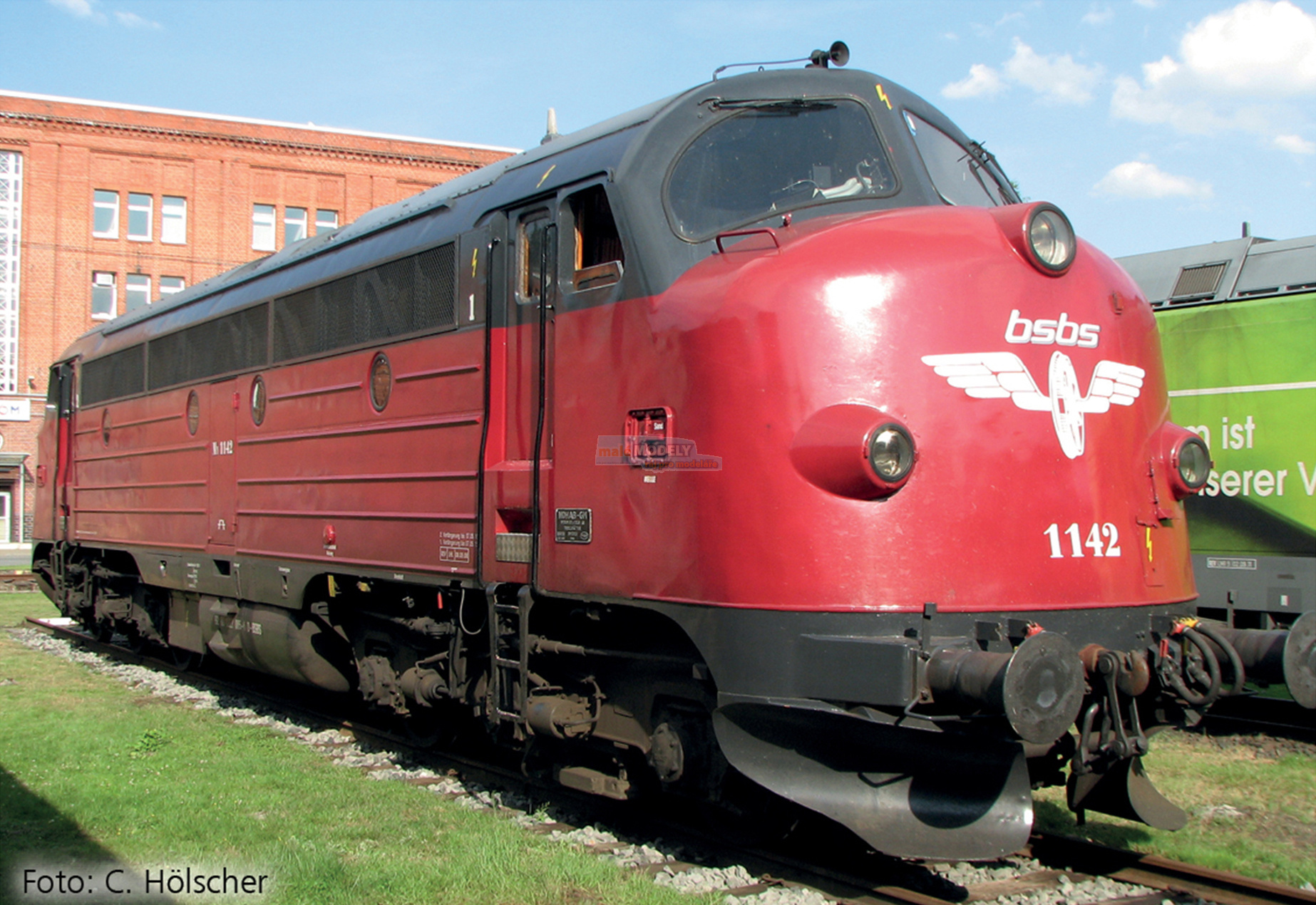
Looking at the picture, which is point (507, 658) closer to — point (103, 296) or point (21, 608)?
point (21, 608)

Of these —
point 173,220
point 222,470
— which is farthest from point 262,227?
point 222,470

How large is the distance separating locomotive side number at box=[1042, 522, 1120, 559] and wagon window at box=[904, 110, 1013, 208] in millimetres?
1804

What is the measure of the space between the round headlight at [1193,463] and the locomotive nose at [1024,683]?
1.40m

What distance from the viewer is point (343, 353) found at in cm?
805

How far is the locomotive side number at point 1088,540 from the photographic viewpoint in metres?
4.94

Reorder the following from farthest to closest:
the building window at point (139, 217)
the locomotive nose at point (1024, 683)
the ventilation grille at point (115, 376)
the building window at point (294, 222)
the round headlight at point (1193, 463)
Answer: the building window at point (294, 222)
the building window at point (139, 217)
the ventilation grille at point (115, 376)
the round headlight at point (1193, 463)
the locomotive nose at point (1024, 683)

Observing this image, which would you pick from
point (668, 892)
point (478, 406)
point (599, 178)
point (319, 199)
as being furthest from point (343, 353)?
point (319, 199)

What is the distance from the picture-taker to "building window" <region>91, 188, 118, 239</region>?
1438 inches

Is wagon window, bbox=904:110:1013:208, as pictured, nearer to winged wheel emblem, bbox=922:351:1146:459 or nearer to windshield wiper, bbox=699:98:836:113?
windshield wiper, bbox=699:98:836:113

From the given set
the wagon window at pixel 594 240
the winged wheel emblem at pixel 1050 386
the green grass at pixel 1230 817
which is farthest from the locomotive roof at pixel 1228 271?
the wagon window at pixel 594 240

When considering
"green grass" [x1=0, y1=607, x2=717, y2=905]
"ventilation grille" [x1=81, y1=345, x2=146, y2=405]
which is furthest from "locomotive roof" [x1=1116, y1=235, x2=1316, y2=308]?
"ventilation grille" [x1=81, y1=345, x2=146, y2=405]

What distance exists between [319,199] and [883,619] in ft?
123

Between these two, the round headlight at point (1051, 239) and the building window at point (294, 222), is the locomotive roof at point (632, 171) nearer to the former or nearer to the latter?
the round headlight at point (1051, 239)

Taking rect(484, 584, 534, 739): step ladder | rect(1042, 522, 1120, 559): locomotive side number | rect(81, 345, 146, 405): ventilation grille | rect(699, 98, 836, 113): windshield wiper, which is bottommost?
rect(484, 584, 534, 739): step ladder
